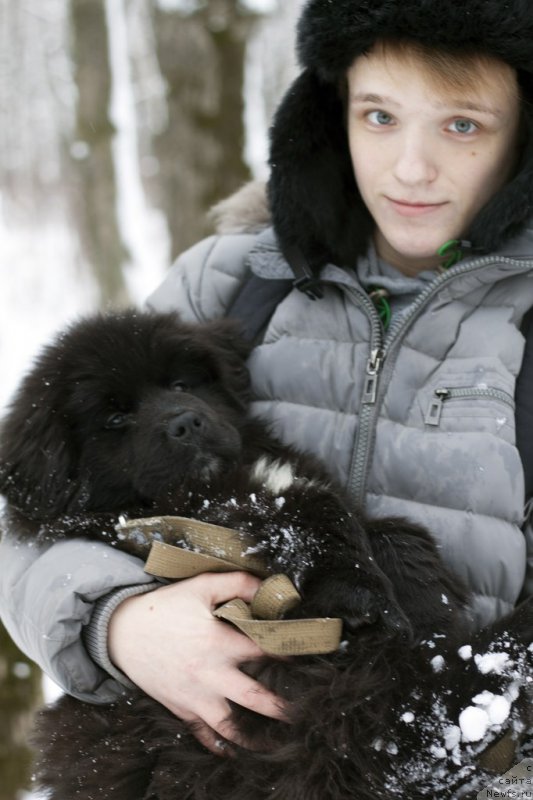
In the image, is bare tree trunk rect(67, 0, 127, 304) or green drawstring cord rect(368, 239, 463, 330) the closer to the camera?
green drawstring cord rect(368, 239, 463, 330)

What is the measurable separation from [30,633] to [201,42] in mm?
4310

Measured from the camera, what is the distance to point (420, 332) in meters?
2.30

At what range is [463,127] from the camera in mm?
2260

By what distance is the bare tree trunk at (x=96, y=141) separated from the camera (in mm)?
7328

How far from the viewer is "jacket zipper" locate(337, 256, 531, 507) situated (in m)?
2.28

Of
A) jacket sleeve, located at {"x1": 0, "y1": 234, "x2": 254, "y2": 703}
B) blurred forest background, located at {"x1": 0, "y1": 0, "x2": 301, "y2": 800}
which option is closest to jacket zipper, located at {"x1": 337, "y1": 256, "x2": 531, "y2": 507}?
jacket sleeve, located at {"x1": 0, "y1": 234, "x2": 254, "y2": 703}

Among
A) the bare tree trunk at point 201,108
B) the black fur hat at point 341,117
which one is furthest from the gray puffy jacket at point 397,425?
the bare tree trunk at point 201,108

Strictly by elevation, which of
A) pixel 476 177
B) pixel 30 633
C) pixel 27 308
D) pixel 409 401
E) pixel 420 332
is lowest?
pixel 27 308

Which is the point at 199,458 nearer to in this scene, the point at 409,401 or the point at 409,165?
the point at 409,401

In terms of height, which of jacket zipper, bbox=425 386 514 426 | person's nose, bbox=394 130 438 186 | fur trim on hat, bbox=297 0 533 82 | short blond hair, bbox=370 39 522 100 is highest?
fur trim on hat, bbox=297 0 533 82

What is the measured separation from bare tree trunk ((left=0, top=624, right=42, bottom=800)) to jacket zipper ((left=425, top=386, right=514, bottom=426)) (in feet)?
8.11

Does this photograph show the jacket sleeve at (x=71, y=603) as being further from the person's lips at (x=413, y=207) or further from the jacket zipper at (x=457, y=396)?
the person's lips at (x=413, y=207)

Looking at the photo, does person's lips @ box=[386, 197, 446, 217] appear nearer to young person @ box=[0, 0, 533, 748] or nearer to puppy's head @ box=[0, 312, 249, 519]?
young person @ box=[0, 0, 533, 748]

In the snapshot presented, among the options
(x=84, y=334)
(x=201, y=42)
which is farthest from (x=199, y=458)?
(x=201, y=42)
